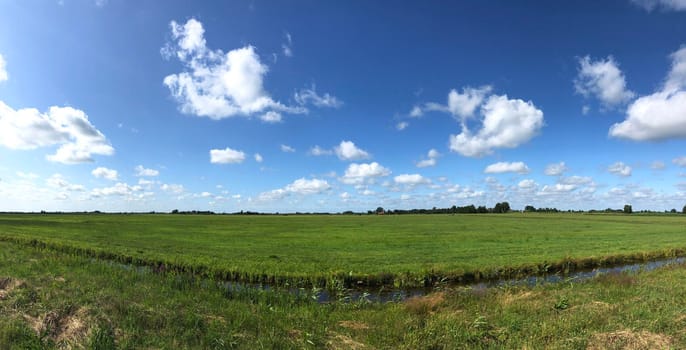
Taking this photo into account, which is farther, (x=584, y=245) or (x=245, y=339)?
(x=584, y=245)

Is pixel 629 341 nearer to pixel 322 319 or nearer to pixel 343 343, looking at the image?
pixel 343 343

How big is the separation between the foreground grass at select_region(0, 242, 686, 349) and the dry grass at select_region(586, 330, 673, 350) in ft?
0.08

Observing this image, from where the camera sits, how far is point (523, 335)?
847cm

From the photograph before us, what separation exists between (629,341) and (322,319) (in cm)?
769

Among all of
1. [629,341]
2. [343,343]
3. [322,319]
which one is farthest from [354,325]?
A: [629,341]

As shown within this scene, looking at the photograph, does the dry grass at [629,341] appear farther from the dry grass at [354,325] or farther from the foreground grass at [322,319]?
the dry grass at [354,325]

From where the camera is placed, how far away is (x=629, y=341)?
770 cm

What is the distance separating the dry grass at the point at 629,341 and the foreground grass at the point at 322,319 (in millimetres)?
23

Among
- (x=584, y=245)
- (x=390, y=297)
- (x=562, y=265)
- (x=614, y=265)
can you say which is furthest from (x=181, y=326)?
(x=584, y=245)

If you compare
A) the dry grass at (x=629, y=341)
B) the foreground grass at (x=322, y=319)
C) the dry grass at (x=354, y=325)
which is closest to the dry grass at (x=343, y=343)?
the foreground grass at (x=322, y=319)

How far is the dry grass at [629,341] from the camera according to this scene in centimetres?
749

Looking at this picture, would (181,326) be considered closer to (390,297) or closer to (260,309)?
(260,309)

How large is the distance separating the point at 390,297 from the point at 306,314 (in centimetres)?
735

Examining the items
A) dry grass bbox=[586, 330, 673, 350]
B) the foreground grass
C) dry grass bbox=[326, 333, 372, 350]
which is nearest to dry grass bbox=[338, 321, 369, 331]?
the foreground grass
